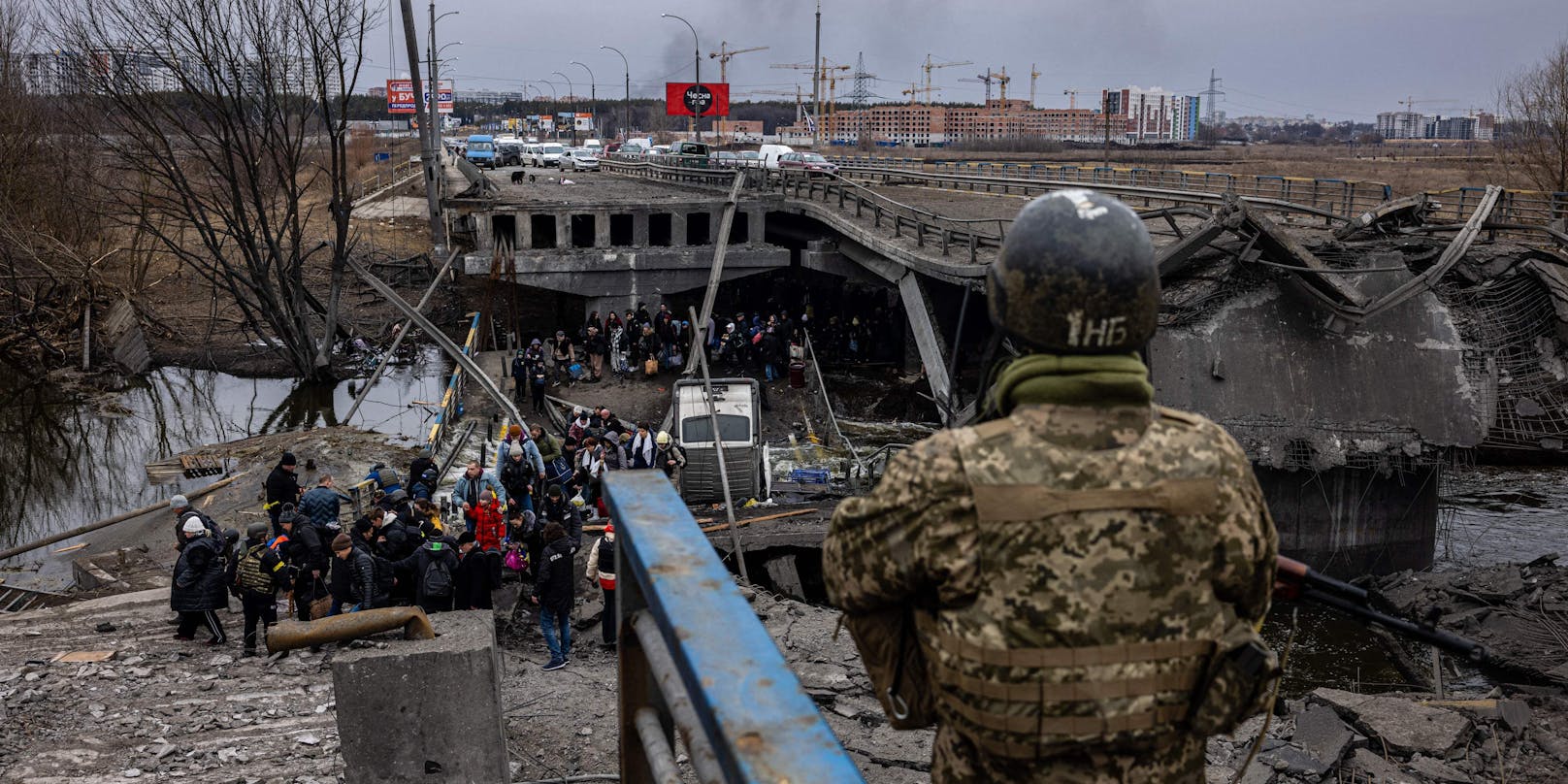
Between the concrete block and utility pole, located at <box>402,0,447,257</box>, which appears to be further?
utility pole, located at <box>402,0,447,257</box>

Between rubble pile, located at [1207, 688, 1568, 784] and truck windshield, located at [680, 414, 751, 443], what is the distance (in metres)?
11.3

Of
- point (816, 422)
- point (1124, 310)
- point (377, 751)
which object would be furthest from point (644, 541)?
point (816, 422)

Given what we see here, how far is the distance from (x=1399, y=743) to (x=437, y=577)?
27.4 ft

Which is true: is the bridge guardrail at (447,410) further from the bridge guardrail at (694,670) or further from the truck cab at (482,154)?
the truck cab at (482,154)

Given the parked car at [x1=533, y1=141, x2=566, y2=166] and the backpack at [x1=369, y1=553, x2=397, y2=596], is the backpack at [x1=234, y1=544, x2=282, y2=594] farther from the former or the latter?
the parked car at [x1=533, y1=141, x2=566, y2=166]

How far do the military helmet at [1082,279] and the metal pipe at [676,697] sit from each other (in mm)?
936

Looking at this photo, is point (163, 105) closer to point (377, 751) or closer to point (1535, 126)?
point (377, 751)

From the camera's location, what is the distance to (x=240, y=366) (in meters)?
36.5

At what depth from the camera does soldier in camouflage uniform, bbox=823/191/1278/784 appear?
2.29 m

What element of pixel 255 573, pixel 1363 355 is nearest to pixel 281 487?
pixel 255 573

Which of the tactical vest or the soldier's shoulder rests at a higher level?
the soldier's shoulder

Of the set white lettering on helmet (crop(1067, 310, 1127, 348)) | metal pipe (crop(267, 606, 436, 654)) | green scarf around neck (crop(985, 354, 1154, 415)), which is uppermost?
white lettering on helmet (crop(1067, 310, 1127, 348))

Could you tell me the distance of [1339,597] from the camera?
3295 millimetres

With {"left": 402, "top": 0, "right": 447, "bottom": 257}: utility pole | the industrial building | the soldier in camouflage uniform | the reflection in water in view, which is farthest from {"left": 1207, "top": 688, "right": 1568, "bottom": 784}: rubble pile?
the industrial building
